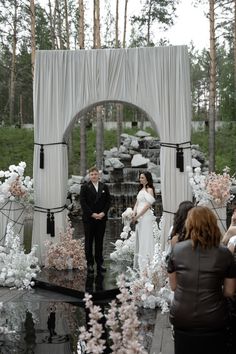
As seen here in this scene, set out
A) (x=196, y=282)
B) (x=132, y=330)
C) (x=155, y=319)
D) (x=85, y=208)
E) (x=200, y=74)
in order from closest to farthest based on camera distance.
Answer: (x=132, y=330)
(x=196, y=282)
(x=155, y=319)
(x=85, y=208)
(x=200, y=74)

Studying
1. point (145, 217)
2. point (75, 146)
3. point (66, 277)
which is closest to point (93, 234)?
point (66, 277)

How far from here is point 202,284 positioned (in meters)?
3.54

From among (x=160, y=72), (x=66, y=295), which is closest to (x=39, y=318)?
(x=66, y=295)

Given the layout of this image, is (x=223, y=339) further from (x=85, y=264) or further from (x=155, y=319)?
(x=85, y=264)

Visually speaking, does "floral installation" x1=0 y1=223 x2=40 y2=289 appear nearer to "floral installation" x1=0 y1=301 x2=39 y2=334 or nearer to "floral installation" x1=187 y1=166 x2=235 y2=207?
"floral installation" x1=0 y1=301 x2=39 y2=334

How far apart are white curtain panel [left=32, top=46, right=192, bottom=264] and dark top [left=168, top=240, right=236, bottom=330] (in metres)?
4.95

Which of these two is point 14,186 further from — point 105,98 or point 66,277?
point 105,98

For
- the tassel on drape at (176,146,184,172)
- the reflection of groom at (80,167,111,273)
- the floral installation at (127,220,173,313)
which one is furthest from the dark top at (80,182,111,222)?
the floral installation at (127,220,173,313)

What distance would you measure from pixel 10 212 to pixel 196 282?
6020 millimetres

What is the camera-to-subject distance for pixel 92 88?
912cm

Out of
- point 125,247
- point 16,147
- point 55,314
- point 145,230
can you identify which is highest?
point 16,147

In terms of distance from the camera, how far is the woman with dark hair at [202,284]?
353 cm

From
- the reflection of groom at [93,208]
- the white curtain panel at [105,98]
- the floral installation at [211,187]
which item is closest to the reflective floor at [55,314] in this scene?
the reflection of groom at [93,208]

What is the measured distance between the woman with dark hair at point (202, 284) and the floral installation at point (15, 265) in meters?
4.76
